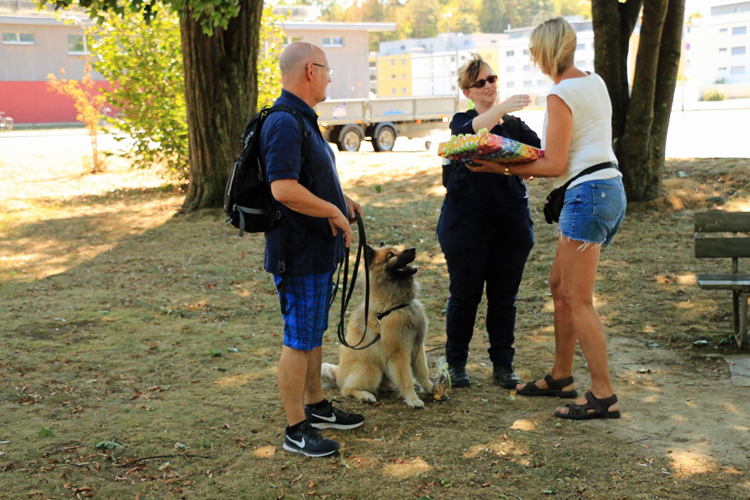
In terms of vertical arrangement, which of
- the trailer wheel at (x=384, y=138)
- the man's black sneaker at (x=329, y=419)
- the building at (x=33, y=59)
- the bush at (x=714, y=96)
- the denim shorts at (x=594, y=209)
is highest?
the building at (x=33, y=59)

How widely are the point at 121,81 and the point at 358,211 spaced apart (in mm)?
10024

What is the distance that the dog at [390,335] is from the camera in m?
4.13

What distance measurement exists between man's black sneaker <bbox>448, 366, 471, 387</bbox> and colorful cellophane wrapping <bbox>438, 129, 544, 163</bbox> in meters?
1.56

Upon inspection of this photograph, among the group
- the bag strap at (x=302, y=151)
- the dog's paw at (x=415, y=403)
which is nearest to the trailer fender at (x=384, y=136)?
the dog's paw at (x=415, y=403)

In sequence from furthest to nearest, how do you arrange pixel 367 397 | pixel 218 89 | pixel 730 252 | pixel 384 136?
pixel 384 136
pixel 218 89
pixel 730 252
pixel 367 397

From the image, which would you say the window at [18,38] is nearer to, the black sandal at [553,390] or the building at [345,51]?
the building at [345,51]

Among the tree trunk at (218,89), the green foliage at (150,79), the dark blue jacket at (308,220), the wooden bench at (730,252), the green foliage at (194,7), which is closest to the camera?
the dark blue jacket at (308,220)

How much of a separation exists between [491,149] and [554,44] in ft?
2.17

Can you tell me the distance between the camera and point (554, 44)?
3510 millimetres

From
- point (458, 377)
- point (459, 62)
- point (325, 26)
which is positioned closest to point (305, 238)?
point (458, 377)

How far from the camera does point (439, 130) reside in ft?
77.6

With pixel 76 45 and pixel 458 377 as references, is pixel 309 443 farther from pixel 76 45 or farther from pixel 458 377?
pixel 76 45

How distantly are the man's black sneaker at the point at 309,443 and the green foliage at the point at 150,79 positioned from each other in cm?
943

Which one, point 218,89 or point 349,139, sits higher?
point 218,89
